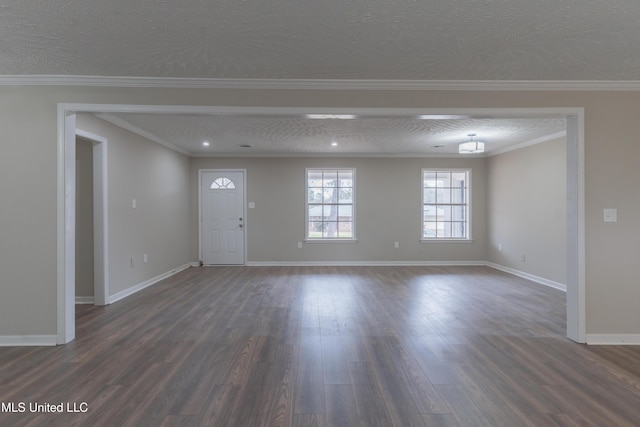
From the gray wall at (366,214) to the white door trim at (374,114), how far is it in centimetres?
392

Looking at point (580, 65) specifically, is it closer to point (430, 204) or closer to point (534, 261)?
point (534, 261)

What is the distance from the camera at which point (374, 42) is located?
7.59 ft

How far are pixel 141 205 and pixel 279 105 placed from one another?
3217mm

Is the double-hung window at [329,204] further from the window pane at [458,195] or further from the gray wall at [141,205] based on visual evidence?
the gray wall at [141,205]

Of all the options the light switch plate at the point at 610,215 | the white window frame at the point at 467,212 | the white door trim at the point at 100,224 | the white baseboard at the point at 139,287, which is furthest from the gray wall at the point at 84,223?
the white window frame at the point at 467,212

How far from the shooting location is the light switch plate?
3.01m

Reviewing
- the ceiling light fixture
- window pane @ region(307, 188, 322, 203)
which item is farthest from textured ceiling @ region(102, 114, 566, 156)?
window pane @ region(307, 188, 322, 203)

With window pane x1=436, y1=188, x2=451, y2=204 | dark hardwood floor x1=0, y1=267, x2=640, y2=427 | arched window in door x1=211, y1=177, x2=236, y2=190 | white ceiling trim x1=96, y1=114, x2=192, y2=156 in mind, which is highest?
white ceiling trim x1=96, y1=114, x2=192, y2=156

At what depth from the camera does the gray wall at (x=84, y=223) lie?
419cm

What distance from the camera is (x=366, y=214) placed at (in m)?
7.00

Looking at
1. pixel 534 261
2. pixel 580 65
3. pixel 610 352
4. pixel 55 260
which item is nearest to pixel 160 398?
pixel 55 260

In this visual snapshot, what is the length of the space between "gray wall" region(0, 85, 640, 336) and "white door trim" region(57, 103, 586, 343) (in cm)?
5

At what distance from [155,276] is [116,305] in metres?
1.33

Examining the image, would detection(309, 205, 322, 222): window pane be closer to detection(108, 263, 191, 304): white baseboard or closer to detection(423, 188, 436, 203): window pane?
detection(423, 188, 436, 203): window pane
